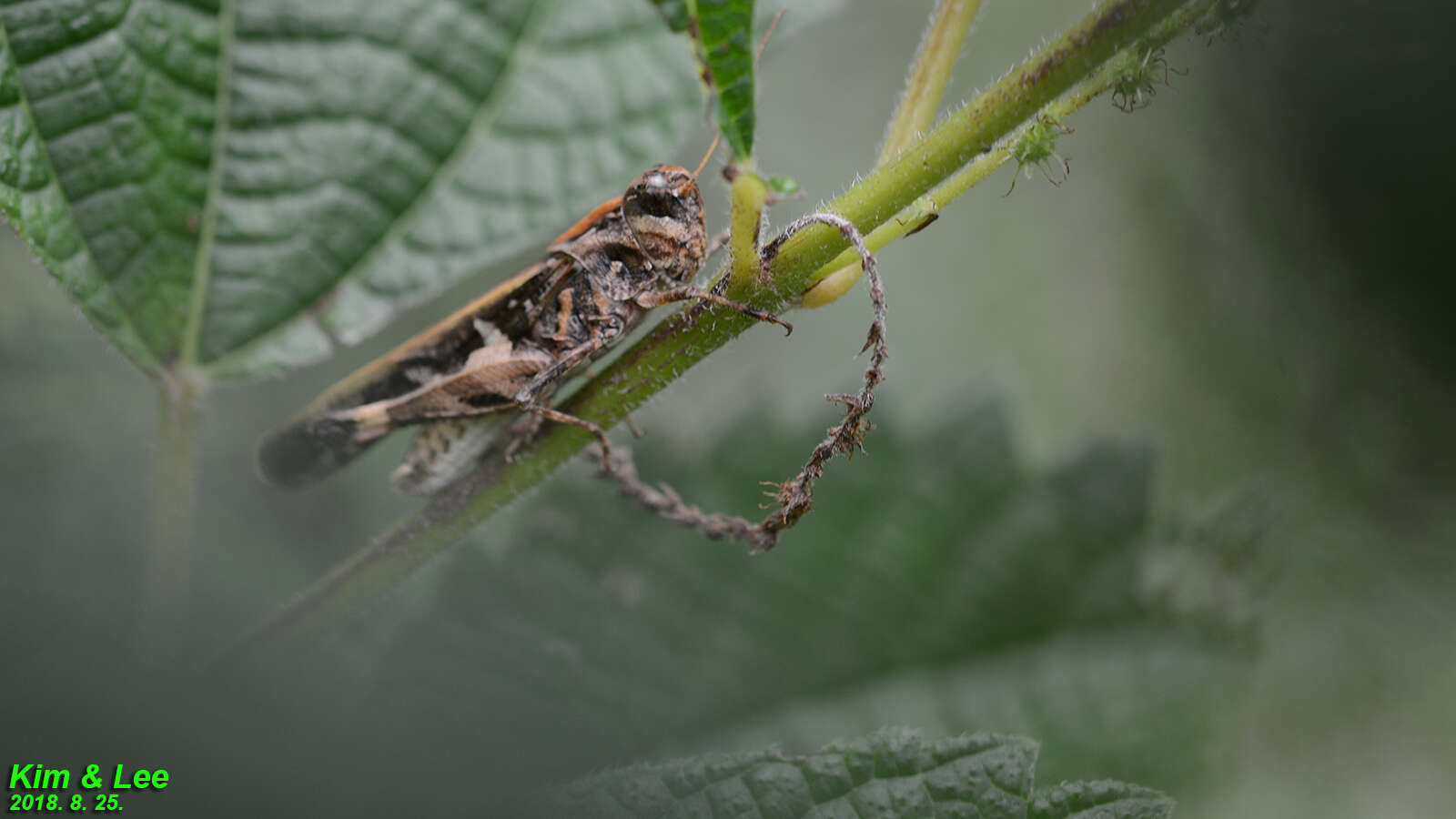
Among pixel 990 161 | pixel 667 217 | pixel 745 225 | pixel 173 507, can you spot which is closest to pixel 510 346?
pixel 667 217

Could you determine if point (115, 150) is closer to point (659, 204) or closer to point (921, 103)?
point (659, 204)

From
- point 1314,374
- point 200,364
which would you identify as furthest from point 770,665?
point 1314,374

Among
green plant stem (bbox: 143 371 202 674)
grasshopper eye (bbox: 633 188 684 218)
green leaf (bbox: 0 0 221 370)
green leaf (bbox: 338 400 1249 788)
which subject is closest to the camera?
green leaf (bbox: 0 0 221 370)

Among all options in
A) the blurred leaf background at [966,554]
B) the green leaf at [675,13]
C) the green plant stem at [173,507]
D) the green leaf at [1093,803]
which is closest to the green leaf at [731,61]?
the green leaf at [675,13]

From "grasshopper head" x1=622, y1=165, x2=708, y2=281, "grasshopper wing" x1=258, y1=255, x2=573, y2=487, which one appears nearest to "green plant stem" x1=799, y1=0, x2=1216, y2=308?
"grasshopper head" x1=622, y1=165, x2=708, y2=281

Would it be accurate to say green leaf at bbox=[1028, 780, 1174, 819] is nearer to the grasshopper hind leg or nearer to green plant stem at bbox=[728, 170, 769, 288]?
green plant stem at bbox=[728, 170, 769, 288]

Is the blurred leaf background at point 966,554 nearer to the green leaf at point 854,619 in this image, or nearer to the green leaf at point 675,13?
the green leaf at point 854,619

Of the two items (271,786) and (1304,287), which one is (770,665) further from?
(1304,287)
